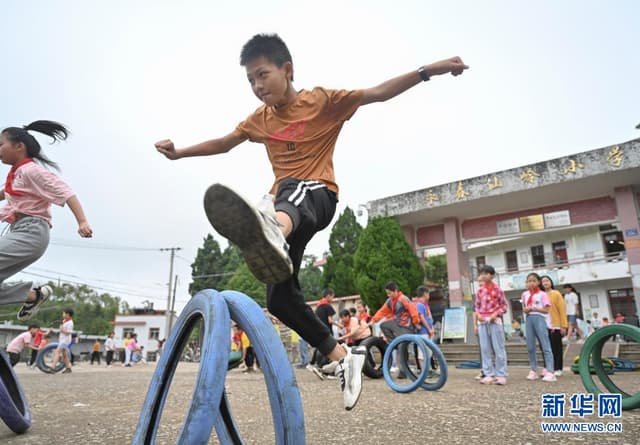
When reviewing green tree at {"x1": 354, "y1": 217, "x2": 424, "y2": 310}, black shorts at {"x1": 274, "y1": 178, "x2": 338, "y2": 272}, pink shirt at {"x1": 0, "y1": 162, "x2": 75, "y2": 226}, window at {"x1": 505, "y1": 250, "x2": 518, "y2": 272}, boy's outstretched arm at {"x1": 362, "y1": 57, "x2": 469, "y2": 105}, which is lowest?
black shorts at {"x1": 274, "y1": 178, "x2": 338, "y2": 272}

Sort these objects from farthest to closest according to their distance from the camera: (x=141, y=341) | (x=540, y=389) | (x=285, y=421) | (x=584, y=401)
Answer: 1. (x=141, y=341)
2. (x=540, y=389)
3. (x=584, y=401)
4. (x=285, y=421)

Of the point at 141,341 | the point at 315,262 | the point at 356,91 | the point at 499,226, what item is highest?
the point at 315,262

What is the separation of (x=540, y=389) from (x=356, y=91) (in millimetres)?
4895

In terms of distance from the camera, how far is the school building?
1581 cm

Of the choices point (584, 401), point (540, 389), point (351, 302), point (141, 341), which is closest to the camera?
point (584, 401)

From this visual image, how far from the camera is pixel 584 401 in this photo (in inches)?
167

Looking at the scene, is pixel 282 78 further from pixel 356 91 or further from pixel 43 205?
pixel 43 205

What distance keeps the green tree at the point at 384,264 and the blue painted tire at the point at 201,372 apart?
54.4 ft

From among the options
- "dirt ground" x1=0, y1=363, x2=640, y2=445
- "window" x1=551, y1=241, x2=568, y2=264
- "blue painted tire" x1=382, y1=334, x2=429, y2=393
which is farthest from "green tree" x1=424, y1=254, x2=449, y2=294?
"dirt ground" x1=0, y1=363, x2=640, y2=445

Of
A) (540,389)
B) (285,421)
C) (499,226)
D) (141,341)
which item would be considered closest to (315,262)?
(141,341)

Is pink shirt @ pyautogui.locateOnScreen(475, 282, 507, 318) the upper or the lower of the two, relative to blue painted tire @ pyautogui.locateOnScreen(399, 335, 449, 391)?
upper

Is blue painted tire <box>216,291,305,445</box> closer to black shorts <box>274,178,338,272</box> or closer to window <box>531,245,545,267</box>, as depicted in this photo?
black shorts <box>274,178,338,272</box>

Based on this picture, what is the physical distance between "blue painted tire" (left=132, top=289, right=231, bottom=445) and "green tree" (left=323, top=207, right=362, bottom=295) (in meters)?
24.2

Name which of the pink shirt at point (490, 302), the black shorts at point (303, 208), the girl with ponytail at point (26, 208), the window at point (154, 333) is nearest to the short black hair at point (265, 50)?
the black shorts at point (303, 208)
